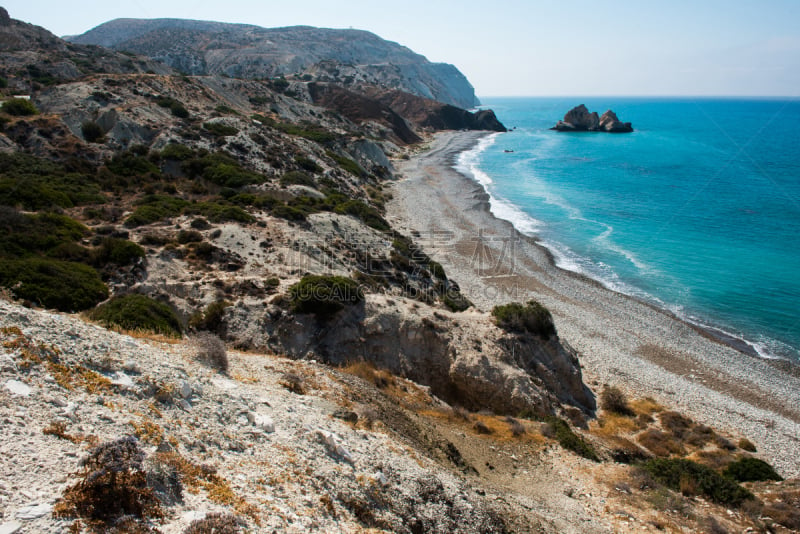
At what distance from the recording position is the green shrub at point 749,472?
1606 cm

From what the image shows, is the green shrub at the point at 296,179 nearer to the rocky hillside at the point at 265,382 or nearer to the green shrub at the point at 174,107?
the rocky hillside at the point at 265,382

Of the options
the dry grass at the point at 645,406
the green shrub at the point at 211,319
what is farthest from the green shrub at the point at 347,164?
the dry grass at the point at 645,406

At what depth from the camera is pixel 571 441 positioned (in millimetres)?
15164

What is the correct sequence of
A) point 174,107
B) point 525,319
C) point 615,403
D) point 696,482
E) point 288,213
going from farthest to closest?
point 174,107
point 288,213
point 525,319
point 615,403
point 696,482

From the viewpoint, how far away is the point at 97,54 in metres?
78.6

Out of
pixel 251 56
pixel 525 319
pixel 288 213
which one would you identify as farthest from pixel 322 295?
pixel 251 56

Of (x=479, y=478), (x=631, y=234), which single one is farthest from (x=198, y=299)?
(x=631, y=234)

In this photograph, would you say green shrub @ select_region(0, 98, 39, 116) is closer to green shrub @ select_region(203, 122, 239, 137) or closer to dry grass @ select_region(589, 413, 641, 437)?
green shrub @ select_region(203, 122, 239, 137)

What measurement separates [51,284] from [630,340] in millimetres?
31425

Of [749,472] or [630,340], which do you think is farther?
[630,340]

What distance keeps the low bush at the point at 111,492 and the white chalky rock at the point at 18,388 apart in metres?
1.70

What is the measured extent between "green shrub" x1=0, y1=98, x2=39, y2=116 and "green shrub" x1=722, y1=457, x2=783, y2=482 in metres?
50.6

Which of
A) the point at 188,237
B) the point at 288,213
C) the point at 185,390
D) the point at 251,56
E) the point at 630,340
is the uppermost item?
the point at 251,56

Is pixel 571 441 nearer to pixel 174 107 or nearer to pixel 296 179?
pixel 296 179
